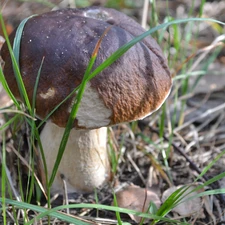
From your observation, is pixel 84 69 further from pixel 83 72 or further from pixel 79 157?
pixel 79 157

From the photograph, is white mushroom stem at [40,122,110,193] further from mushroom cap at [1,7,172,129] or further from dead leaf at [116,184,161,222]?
mushroom cap at [1,7,172,129]

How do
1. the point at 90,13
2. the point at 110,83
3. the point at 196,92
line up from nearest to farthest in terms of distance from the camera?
the point at 110,83, the point at 90,13, the point at 196,92

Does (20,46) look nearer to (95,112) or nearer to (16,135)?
(95,112)

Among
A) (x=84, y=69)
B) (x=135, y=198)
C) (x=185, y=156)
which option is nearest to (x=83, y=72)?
(x=84, y=69)

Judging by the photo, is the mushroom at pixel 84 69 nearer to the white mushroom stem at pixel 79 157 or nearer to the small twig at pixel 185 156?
the white mushroom stem at pixel 79 157

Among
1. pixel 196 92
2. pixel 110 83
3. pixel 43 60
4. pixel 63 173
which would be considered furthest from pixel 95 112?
pixel 196 92

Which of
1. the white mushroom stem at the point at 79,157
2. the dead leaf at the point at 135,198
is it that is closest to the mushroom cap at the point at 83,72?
the white mushroom stem at the point at 79,157
